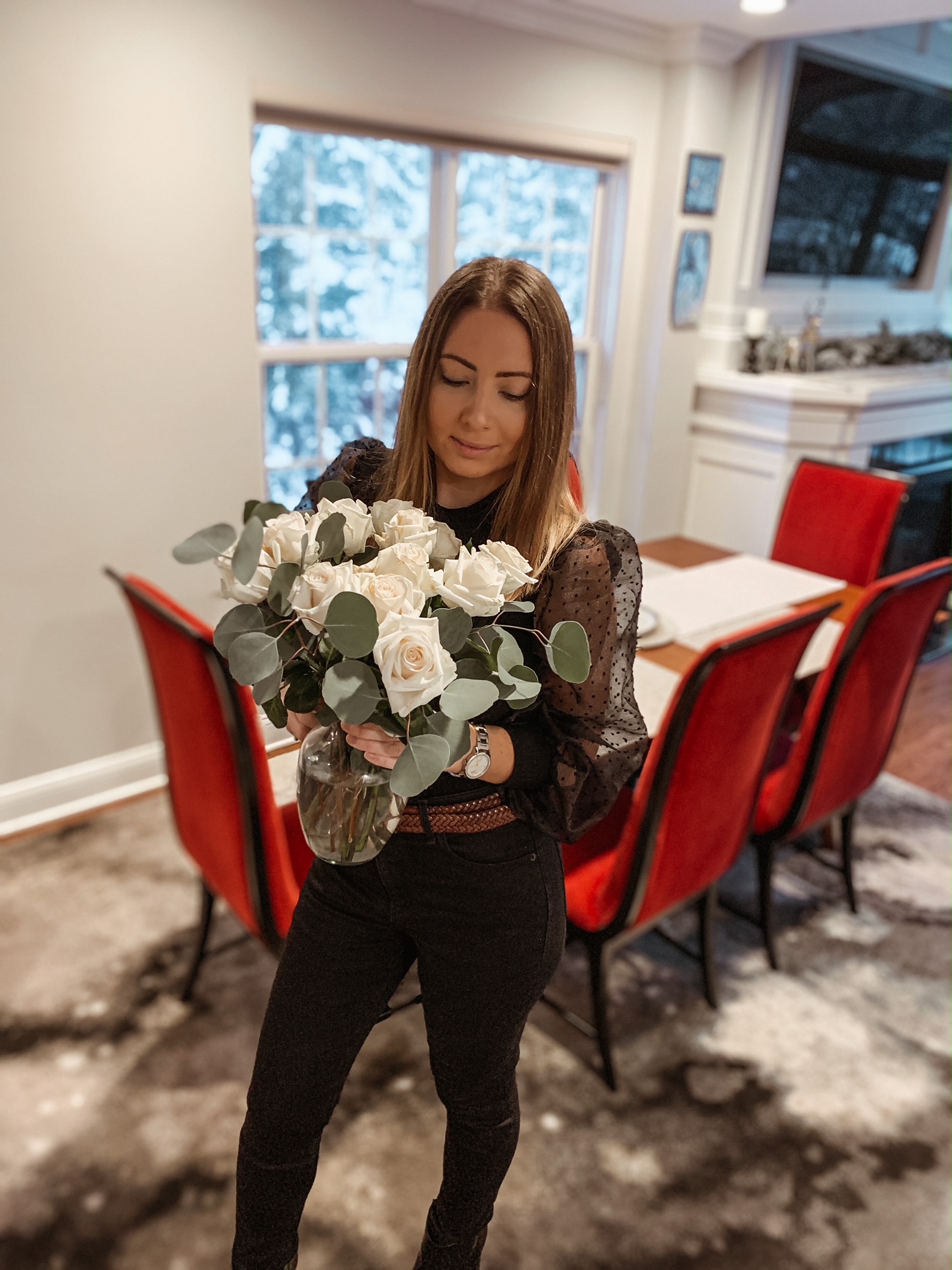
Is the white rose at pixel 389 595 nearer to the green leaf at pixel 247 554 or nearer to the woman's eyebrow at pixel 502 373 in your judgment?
the green leaf at pixel 247 554

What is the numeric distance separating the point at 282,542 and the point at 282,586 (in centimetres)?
5

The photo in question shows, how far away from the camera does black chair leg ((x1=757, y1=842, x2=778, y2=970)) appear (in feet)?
7.20

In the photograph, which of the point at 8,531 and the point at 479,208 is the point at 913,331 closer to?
the point at 479,208

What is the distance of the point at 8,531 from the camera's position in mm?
2457

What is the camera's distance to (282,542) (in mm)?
904

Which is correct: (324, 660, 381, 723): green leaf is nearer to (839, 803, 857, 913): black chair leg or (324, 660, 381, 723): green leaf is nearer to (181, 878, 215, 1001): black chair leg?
(181, 878, 215, 1001): black chair leg

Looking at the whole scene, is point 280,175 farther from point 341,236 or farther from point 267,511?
point 267,511

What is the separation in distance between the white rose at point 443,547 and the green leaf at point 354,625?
162 millimetres

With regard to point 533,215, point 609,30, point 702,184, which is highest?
point 609,30

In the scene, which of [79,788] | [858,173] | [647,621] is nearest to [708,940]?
[647,621]

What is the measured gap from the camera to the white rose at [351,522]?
37.4 inches

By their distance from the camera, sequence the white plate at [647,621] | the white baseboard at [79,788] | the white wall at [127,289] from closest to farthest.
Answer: the white plate at [647,621], the white wall at [127,289], the white baseboard at [79,788]

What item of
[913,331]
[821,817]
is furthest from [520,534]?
[913,331]

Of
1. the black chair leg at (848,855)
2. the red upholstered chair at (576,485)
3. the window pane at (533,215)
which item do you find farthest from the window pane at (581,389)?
the red upholstered chair at (576,485)
